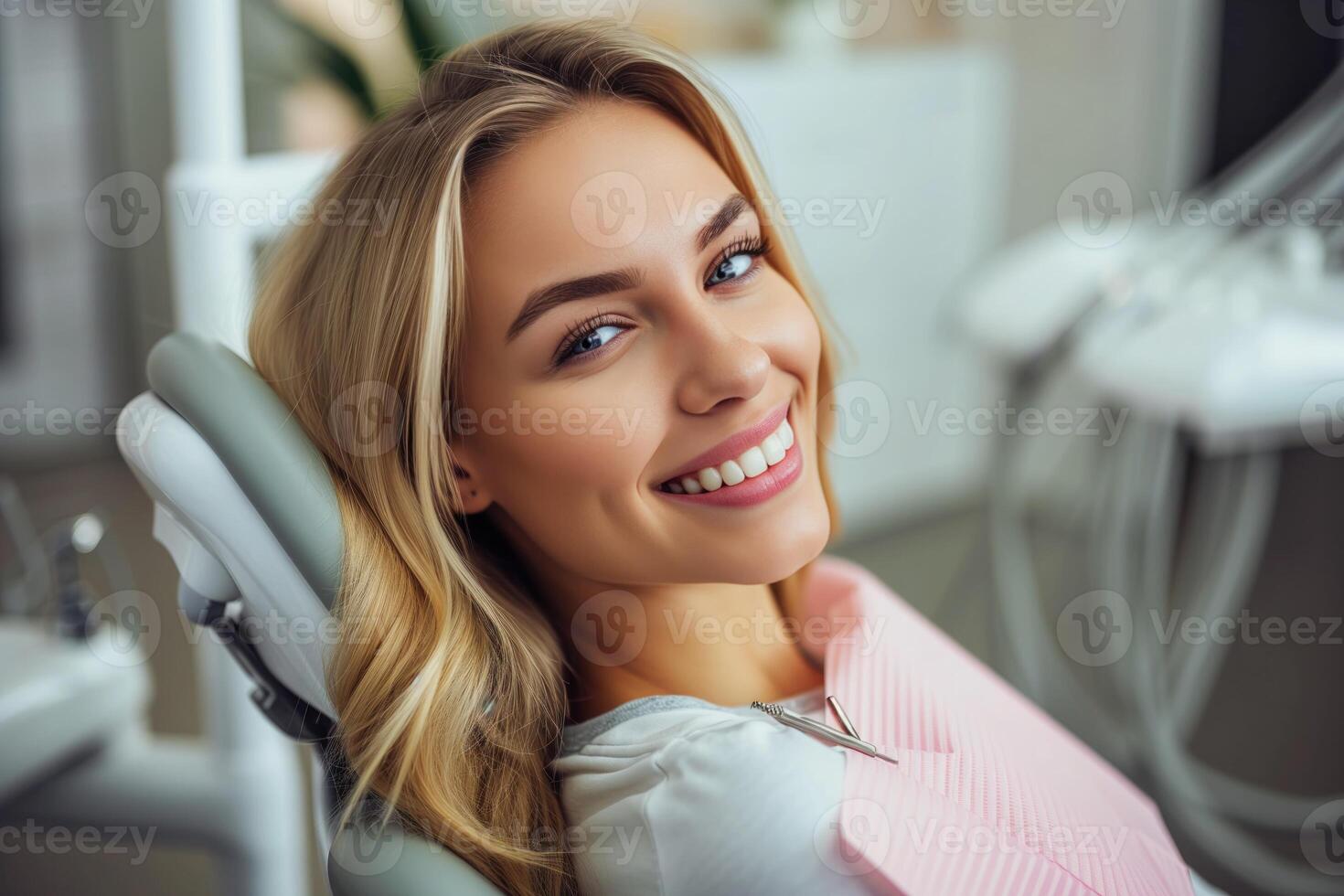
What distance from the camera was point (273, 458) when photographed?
694mm

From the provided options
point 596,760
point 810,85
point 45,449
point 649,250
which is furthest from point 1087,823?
point 45,449

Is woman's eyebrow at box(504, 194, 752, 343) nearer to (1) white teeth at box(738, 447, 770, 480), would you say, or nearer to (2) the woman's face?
(2) the woman's face

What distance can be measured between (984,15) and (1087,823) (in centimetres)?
225

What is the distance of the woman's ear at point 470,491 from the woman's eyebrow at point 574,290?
11cm

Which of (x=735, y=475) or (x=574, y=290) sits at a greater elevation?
(x=574, y=290)

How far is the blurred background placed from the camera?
1.18 metres

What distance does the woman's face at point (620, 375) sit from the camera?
0.70 meters

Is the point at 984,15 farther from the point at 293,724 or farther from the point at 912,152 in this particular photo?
the point at 293,724

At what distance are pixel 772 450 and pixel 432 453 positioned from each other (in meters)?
0.21

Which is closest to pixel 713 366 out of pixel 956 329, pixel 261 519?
pixel 261 519

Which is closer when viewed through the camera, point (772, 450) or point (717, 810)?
point (717, 810)

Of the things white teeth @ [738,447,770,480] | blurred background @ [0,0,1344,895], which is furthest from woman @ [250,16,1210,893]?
blurred background @ [0,0,1344,895]

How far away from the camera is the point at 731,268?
0.77m

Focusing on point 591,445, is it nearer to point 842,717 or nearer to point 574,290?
point 574,290
